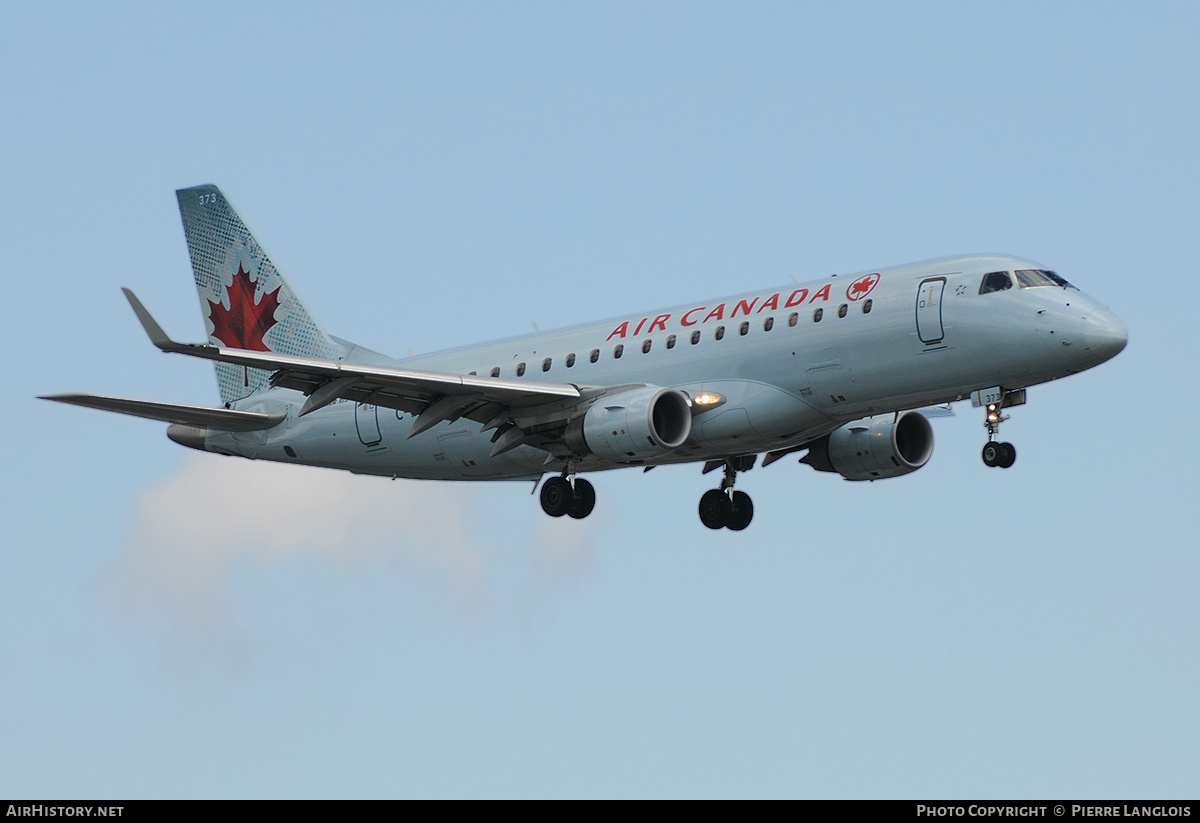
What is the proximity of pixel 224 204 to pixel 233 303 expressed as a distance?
3.02 m

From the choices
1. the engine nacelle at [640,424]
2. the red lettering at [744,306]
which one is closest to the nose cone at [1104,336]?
the red lettering at [744,306]

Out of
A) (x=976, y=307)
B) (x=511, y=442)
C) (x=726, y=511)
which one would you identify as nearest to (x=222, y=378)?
(x=511, y=442)

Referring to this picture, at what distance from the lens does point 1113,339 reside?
1391 inches

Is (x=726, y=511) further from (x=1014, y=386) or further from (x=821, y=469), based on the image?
(x=1014, y=386)

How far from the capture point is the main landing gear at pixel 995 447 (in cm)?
3578

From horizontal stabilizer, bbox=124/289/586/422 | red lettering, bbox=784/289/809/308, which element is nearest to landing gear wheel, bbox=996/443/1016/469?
red lettering, bbox=784/289/809/308

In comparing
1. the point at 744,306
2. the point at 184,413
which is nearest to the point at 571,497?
the point at 744,306

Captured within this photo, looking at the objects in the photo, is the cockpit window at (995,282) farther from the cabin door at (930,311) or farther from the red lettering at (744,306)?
the red lettering at (744,306)

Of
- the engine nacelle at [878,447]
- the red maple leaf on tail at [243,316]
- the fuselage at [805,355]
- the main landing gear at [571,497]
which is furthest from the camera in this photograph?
the red maple leaf on tail at [243,316]

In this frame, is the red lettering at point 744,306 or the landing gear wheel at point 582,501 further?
the landing gear wheel at point 582,501

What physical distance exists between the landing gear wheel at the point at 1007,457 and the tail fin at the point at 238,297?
1895 cm

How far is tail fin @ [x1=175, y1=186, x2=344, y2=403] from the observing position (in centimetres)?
4775

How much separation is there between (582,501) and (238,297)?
13021mm

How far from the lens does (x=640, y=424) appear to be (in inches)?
1500
